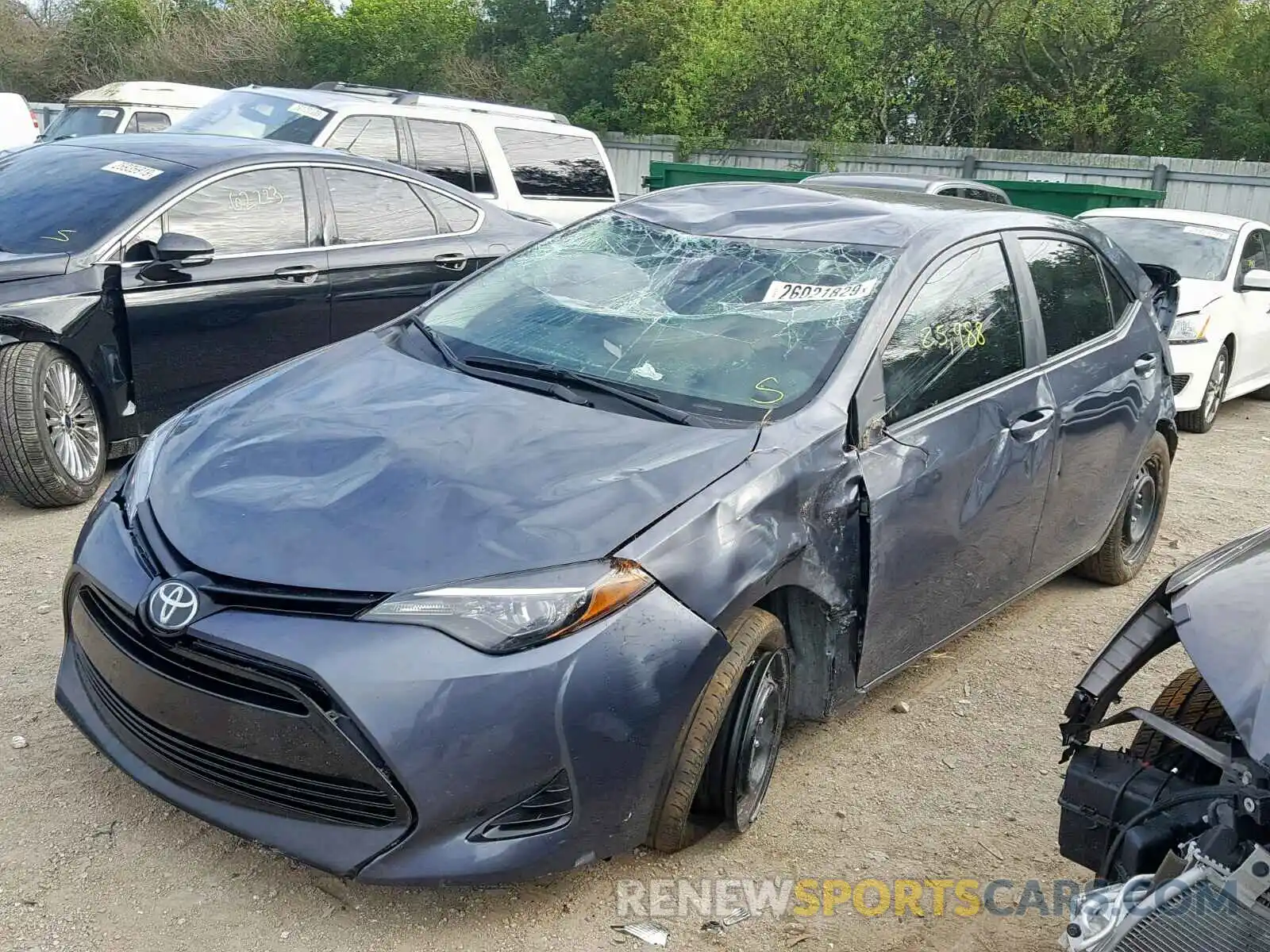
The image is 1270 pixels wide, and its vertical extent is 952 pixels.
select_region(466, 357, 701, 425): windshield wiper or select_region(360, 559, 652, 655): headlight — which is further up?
select_region(466, 357, 701, 425): windshield wiper

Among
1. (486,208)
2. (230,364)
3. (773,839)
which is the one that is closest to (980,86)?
(486,208)

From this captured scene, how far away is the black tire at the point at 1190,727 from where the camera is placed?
253 centimetres

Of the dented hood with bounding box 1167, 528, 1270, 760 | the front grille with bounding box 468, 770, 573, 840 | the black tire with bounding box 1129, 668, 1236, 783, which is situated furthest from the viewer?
the front grille with bounding box 468, 770, 573, 840

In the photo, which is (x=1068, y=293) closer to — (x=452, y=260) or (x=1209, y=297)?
(x=452, y=260)

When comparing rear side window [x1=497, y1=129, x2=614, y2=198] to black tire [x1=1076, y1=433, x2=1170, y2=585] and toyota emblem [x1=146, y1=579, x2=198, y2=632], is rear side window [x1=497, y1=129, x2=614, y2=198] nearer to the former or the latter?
black tire [x1=1076, y1=433, x2=1170, y2=585]

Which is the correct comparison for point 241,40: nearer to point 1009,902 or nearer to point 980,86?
point 980,86

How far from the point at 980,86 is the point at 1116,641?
2077 centimetres

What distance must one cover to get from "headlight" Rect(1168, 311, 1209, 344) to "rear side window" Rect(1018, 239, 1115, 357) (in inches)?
152

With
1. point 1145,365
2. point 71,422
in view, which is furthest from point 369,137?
point 1145,365

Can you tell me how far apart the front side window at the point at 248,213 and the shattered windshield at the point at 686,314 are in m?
2.18

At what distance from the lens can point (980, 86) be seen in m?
21.5

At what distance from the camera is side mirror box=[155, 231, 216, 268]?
5418 mm

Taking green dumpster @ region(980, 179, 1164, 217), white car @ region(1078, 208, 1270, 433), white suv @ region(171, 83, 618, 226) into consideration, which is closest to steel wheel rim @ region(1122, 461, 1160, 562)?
white car @ region(1078, 208, 1270, 433)

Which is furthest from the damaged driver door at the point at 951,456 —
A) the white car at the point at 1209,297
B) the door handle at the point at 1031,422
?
the white car at the point at 1209,297
